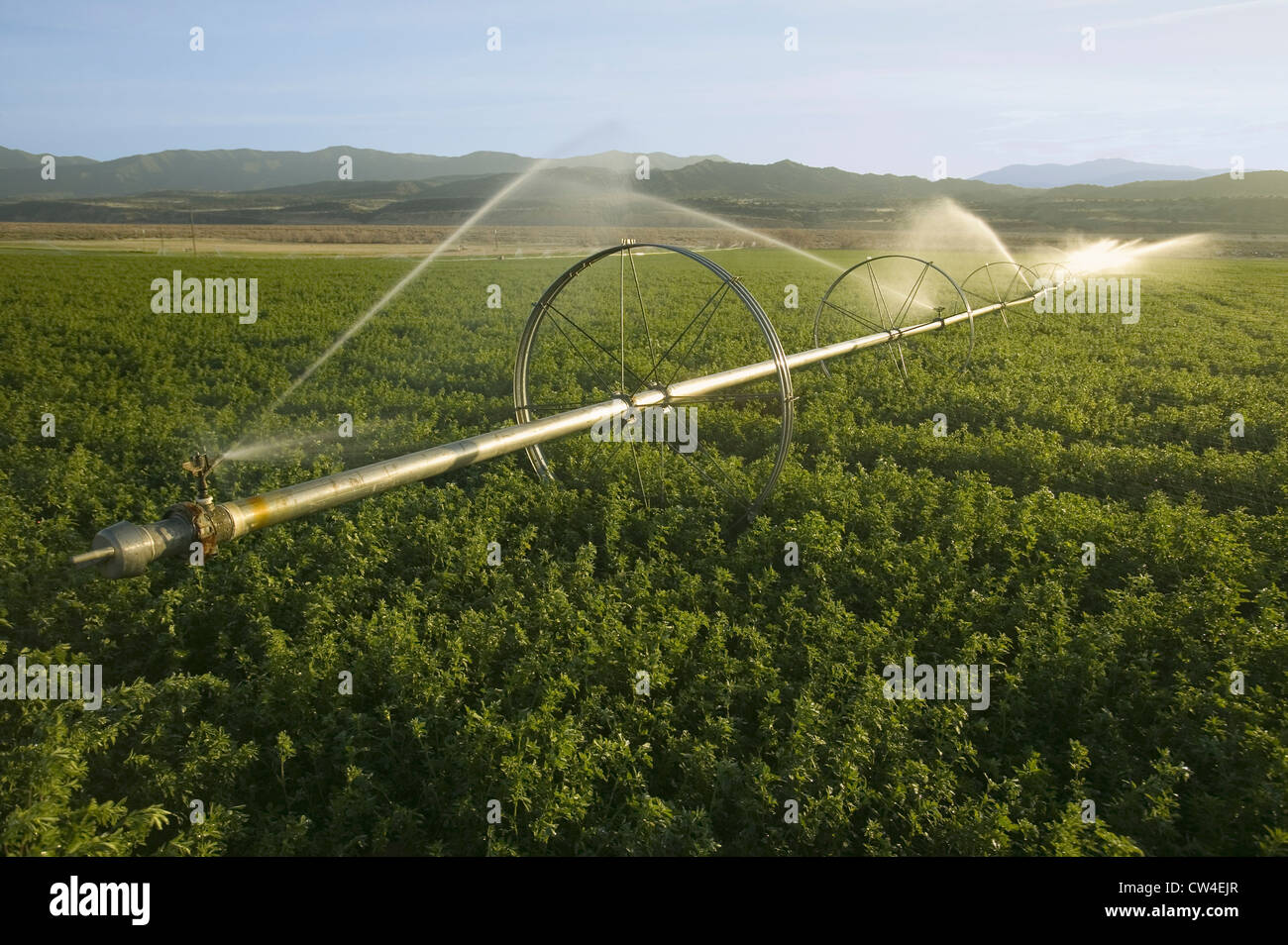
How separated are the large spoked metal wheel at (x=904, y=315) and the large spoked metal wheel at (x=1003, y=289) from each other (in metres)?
0.80

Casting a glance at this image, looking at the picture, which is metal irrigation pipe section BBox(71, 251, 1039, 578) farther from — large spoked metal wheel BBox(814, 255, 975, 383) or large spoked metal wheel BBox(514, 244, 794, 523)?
large spoked metal wheel BBox(814, 255, 975, 383)

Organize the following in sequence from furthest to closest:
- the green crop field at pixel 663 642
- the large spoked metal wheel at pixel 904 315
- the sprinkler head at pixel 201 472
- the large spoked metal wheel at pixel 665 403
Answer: the large spoked metal wheel at pixel 904 315, the large spoked metal wheel at pixel 665 403, the green crop field at pixel 663 642, the sprinkler head at pixel 201 472

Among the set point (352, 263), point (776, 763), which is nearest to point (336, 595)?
point (776, 763)

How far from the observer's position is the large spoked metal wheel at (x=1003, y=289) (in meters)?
18.1

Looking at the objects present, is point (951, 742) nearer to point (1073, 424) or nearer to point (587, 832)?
point (587, 832)

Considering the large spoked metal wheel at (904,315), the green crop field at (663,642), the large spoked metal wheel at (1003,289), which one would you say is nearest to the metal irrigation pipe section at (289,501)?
the green crop field at (663,642)

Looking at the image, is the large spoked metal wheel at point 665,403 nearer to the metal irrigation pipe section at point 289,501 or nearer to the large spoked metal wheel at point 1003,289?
the metal irrigation pipe section at point 289,501

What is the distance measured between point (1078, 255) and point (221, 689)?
50635 mm

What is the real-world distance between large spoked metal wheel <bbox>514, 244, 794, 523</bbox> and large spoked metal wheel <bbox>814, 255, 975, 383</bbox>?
1918 millimetres

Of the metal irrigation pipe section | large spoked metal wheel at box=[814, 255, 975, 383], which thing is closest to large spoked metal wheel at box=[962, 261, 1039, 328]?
large spoked metal wheel at box=[814, 255, 975, 383]

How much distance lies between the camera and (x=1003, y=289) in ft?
95.8

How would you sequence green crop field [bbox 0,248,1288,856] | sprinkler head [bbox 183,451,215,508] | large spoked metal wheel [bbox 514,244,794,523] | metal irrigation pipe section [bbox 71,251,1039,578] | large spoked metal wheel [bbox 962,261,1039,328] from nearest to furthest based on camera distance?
metal irrigation pipe section [bbox 71,251,1039,578] < sprinkler head [bbox 183,451,215,508] < green crop field [bbox 0,248,1288,856] < large spoked metal wheel [bbox 514,244,794,523] < large spoked metal wheel [bbox 962,261,1039,328]

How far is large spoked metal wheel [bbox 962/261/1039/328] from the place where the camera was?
18.1 metres

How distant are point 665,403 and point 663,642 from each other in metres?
2.83
